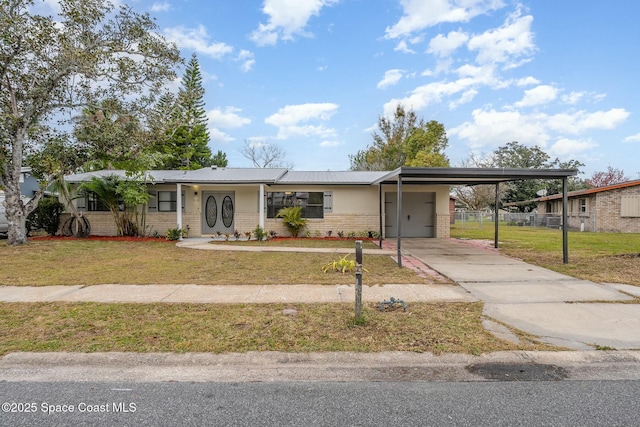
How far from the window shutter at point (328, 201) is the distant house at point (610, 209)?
16.5 meters

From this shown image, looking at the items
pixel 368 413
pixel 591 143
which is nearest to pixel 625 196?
pixel 591 143

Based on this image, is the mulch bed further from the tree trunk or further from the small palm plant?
the small palm plant

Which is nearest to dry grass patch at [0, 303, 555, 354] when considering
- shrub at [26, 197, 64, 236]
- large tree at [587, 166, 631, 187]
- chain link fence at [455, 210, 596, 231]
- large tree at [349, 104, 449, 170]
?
shrub at [26, 197, 64, 236]

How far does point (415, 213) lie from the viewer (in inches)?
628

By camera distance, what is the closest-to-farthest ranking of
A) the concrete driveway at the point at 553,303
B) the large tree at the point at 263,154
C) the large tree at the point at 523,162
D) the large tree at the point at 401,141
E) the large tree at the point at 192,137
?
the concrete driveway at the point at 553,303
the large tree at the point at 401,141
the large tree at the point at 192,137
the large tree at the point at 523,162
the large tree at the point at 263,154

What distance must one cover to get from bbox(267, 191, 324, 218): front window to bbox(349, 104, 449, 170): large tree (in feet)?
50.9

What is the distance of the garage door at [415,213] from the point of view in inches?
623

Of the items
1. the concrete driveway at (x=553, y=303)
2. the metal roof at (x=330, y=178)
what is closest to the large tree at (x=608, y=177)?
the metal roof at (x=330, y=178)

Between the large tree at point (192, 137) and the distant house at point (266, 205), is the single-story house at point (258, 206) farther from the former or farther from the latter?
the large tree at point (192, 137)

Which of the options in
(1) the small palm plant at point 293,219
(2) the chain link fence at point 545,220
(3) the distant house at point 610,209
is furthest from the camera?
(2) the chain link fence at point 545,220

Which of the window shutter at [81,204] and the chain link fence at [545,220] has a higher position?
the window shutter at [81,204]

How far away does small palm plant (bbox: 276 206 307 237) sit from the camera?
1485 centimetres

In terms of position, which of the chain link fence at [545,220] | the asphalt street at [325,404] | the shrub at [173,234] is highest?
the chain link fence at [545,220]

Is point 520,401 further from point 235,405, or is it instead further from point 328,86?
point 328,86
